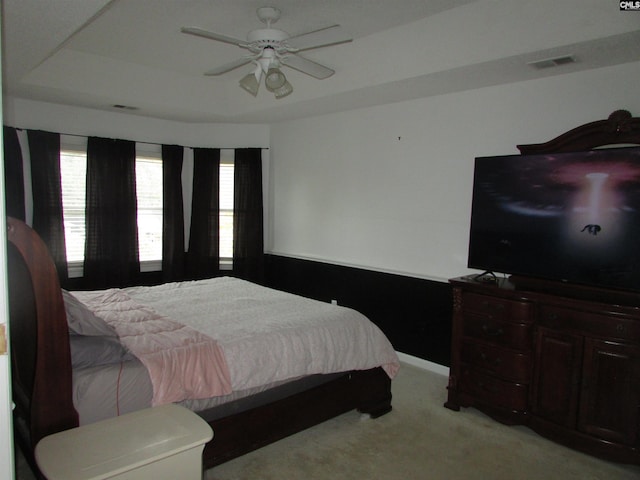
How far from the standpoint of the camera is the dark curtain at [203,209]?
17.7 feet

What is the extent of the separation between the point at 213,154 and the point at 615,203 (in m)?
4.22

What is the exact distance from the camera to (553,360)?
281 centimetres

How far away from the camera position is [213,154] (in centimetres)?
540

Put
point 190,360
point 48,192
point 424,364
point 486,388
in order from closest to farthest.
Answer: point 190,360
point 486,388
point 424,364
point 48,192

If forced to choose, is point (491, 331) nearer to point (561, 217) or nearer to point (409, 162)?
point (561, 217)

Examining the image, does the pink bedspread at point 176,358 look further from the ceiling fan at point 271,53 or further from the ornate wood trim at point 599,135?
the ornate wood trim at point 599,135

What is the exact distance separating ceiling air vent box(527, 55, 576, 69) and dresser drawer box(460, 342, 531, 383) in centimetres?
194

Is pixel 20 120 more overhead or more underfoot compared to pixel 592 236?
more overhead

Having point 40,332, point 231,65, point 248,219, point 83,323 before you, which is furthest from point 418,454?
point 248,219

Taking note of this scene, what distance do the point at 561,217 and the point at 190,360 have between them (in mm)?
2481

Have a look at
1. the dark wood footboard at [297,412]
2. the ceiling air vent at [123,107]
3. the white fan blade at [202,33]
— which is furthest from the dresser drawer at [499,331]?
the ceiling air vent at [123,107]

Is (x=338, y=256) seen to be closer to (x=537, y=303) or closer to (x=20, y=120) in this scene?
(x=537, y=303)

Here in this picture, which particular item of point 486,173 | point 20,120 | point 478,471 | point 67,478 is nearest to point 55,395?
point 67,478

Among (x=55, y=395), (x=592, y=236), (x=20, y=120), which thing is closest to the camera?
(x=55, y=395)
